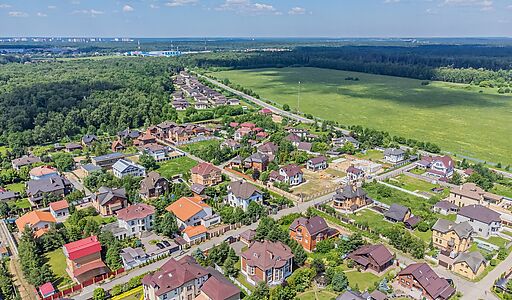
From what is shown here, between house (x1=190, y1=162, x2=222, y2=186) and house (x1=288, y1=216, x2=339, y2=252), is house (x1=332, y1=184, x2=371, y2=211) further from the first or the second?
house (x1=190, y1=162, x2=222, y2=186)

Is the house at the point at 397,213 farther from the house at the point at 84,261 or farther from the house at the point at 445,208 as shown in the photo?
the house at the point at 84,261

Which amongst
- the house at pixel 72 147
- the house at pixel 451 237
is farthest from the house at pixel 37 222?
the house at pixel 451 237

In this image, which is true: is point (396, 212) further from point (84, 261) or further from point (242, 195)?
point (84, 261)

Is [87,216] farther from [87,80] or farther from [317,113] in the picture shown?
[87,80]

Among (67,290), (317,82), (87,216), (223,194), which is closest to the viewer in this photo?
(67,290)

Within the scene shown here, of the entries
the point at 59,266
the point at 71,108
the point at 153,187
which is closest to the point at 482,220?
the point at 153,187

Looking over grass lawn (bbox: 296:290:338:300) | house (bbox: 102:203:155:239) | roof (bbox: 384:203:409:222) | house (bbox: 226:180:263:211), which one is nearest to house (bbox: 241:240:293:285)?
grass lawn (bbox: 296:290:338:300)

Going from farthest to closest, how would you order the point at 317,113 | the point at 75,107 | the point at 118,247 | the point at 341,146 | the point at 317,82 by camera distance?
the point at 317,82 → the point at 317,113 → the point at 75,107 → the point at 341,146 → the point at 118,247

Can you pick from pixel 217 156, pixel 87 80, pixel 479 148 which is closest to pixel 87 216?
pixel 217 156
